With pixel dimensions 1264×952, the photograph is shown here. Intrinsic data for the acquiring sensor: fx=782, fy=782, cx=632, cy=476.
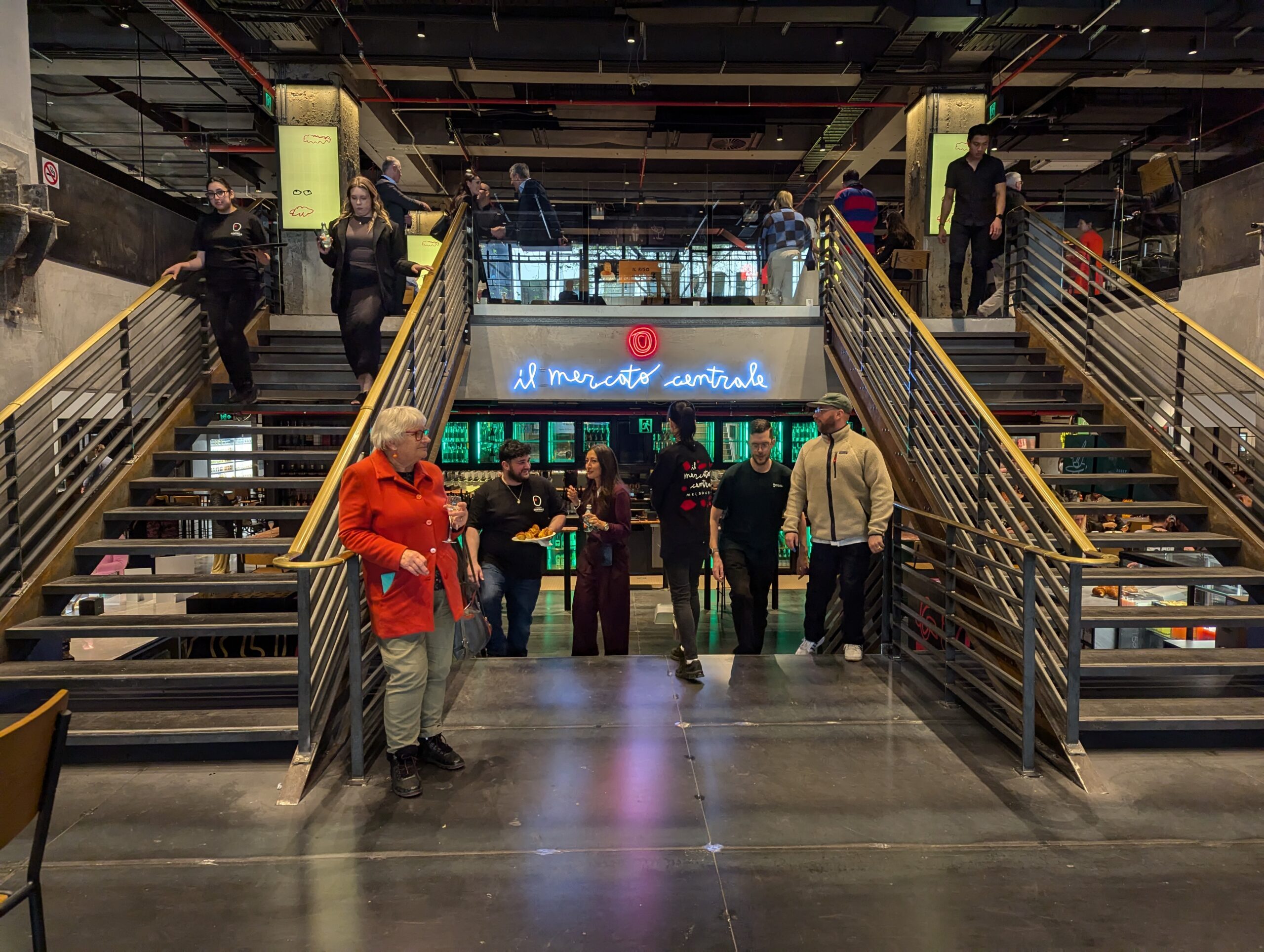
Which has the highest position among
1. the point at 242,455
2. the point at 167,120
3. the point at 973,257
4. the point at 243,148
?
the point at 167,120

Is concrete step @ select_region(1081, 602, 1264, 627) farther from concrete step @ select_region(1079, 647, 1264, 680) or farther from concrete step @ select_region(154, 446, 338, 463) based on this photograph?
concrete step @ select_region(154, 446, 338, 463)

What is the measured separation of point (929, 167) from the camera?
10.8 m

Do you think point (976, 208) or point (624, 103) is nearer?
point (976, 208)

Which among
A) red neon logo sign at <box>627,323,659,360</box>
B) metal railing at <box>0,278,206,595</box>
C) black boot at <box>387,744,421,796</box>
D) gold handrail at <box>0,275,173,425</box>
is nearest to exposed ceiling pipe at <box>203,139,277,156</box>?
metal railing at <box>0,278,206,595</box>

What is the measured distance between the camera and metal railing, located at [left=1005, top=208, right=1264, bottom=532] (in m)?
5.61

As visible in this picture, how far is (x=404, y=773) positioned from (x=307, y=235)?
8.73 meters

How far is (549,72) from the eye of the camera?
11.7 meters

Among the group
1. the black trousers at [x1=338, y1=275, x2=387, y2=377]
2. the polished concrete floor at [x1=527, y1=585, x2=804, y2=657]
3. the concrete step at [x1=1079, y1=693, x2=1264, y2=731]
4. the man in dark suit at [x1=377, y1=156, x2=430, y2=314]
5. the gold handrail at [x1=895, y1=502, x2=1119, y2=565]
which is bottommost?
the polished concrete floor at [x1=527, y1=585, x2=804, y2=657]

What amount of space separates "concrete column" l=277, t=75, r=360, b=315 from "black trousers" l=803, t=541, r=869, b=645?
7.83m

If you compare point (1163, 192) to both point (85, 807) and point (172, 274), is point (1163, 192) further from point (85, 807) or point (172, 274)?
point (85, 807)

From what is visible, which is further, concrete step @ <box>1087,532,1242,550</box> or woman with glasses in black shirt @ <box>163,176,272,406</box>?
woman with glasses in black shirt @ <box>163,176,272,406</box>

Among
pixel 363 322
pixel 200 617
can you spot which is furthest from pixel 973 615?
pixel 363 322

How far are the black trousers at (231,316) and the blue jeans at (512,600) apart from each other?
9.39 feet

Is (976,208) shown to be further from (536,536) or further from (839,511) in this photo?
(536,536)
